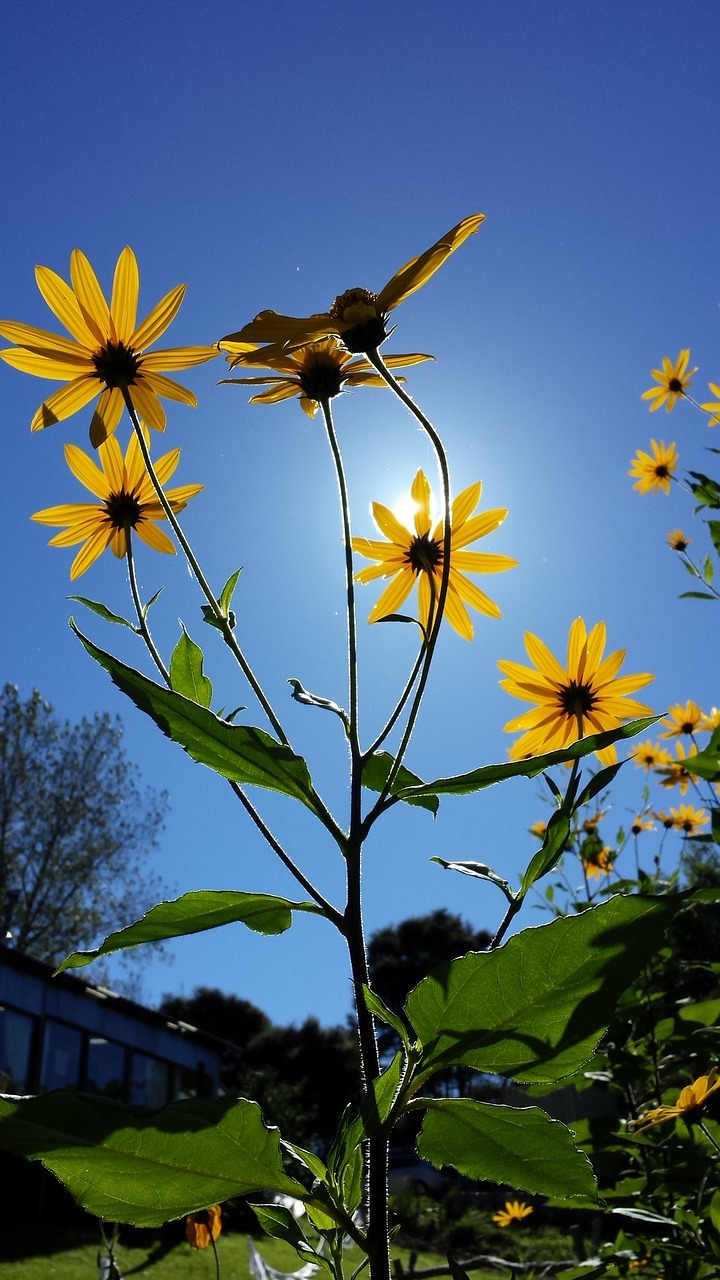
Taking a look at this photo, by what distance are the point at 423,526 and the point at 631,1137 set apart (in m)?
1.27

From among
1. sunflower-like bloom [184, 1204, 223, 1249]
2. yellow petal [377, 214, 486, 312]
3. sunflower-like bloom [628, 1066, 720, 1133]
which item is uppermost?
yellow petal [377, 214, 486, 312]

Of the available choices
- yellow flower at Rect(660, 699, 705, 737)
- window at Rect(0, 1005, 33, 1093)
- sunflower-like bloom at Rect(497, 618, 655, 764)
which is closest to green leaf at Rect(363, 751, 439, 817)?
sunflower-like bloom at Rect(497, 618, 655, 764)

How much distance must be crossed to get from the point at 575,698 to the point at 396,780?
49 centimetres

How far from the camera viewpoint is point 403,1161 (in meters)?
22.8

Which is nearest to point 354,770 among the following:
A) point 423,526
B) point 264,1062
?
point 423,526

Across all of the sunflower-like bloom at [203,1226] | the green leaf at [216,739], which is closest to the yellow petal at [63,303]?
the green leaf at [216,739]

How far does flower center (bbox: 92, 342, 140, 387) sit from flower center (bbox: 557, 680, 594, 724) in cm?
65

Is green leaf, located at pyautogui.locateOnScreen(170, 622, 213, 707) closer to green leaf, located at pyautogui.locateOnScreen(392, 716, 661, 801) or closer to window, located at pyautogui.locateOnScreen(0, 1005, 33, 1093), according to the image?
green leaf, located at pyautogui.locateOnScreen(392, 716, 661, 801)

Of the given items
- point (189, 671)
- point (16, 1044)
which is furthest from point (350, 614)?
point (16, 1044)

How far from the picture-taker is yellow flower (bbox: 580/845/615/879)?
2.91 m

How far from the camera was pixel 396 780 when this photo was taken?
82 cm

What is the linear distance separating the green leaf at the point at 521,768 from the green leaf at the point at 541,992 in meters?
0.11

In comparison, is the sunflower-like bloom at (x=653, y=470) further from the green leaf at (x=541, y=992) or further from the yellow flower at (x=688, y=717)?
the green leaf at (x=541, y=992)

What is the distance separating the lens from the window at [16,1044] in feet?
45.8
